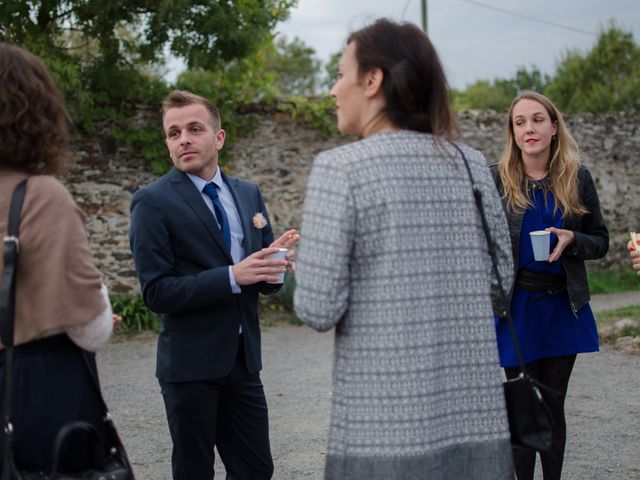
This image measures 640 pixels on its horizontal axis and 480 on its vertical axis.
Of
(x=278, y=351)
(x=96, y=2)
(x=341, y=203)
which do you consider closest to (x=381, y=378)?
(x=341, y=203)

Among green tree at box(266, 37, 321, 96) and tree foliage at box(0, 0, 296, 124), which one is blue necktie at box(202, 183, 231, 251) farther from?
green tree at box(266, 37, 321, 96)

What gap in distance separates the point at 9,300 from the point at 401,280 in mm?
1082

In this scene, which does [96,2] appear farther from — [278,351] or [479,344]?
[479,344]

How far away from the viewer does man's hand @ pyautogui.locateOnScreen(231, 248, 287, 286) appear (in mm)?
3282

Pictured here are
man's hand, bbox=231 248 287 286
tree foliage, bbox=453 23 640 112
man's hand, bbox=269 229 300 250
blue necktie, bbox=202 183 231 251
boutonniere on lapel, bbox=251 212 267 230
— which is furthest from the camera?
tree foliage, bbox=453 23 640 112

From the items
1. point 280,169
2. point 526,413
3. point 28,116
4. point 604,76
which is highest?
point 604,76

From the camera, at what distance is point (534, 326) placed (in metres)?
3.88

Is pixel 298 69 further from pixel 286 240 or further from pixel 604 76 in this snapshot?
pixel 286 240

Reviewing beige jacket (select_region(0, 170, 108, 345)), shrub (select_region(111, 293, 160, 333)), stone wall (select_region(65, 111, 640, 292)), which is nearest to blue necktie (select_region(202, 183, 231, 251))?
beige jacket (select_region(0, 170, 108, 345))

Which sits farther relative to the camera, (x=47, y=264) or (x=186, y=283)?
(x=186, y=283)

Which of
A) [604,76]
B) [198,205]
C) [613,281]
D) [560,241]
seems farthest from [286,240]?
[604,76]

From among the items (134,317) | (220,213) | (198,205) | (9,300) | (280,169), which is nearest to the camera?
(9,300)

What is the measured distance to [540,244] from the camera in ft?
12.3

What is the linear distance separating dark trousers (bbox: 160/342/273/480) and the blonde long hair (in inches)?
62.3
